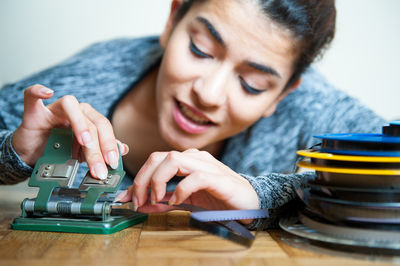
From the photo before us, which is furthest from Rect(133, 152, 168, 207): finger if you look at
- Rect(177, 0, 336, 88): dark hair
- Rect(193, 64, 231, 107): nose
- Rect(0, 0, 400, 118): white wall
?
Rect(0, 0, 400, 118): white wall

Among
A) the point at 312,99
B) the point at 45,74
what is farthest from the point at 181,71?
the point at 312,99

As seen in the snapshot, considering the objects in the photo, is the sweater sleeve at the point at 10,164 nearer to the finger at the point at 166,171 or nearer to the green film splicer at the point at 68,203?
the green film splicer at the point at 68,203

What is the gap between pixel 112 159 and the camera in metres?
0.74

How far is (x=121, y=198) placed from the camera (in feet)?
2.41

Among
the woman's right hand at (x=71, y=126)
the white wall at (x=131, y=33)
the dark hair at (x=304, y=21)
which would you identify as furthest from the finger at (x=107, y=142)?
the white wall at (x=131, y=33)

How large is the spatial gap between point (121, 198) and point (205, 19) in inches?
27.1

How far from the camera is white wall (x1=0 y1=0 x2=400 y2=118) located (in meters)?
2.44

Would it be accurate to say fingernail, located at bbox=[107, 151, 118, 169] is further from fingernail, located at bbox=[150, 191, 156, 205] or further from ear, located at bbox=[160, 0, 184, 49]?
ear, located at bbox=[160, 0, 184, 49]

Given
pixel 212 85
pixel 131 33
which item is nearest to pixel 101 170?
pixel 212 85

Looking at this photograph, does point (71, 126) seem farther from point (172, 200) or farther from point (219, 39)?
point (219, 39)

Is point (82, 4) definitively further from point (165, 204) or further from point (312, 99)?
point (165, 204)

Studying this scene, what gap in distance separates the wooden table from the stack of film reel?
3 centimetres

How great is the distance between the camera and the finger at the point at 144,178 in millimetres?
713

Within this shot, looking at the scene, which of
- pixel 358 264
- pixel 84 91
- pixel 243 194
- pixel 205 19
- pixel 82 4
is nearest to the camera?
pixel 358 264
